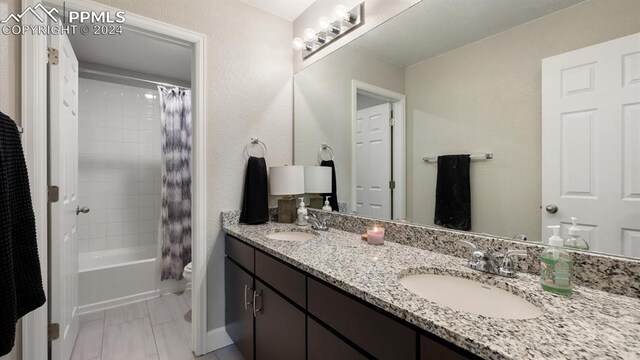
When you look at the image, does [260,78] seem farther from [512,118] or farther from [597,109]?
[597,109]

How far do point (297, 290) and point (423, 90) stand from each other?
1073mm

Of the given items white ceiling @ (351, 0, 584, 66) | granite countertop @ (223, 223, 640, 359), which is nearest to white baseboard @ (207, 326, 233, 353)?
granite countertop @ (223, 223, 640, 359)

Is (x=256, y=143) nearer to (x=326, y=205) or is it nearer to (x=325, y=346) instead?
Result: (x=326, y=205)

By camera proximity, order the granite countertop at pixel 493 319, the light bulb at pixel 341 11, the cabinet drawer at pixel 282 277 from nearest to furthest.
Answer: the granite countertop at pixel 493 319 < the cabinet drawer at pixel 282 277 < the light bulb at pixel 341 11

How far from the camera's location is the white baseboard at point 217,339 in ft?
5.81

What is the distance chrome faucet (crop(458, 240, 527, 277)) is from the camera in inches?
36.1

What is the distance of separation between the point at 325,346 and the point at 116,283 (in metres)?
2.30

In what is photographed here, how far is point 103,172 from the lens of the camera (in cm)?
291

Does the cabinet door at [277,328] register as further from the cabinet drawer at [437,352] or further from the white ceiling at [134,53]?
the white ceiling at [134,53]

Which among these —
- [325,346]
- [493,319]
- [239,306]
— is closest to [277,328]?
A: [325,346]

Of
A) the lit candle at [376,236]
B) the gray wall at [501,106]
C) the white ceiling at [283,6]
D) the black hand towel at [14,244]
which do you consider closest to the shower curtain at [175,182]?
the white ceiling at [283,6]

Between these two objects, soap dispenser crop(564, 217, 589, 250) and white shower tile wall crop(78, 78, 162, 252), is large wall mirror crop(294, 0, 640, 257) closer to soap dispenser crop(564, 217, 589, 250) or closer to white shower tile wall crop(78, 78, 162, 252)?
soap dispenser crop(564, 217, 589, 250)

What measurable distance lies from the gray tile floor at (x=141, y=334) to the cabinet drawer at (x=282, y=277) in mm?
794

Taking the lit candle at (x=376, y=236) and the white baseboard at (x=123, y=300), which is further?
the white baseboard at (x=123, y=300)
